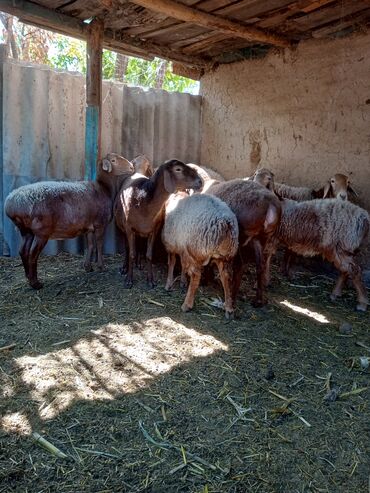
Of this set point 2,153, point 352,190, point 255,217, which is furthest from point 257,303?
point 2,153

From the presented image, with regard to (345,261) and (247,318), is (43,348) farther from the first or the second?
(345,261)

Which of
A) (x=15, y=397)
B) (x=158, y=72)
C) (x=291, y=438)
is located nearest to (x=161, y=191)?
(x=15, y=397)

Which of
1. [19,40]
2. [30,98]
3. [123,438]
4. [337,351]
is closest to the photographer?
[123,438]

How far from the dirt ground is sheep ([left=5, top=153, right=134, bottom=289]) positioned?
71 centimetres

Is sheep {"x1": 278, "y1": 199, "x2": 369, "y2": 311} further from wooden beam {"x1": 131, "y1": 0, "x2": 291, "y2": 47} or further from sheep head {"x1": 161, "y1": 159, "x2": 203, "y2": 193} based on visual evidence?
wooden beam {"x1": 131, "y1": 0, "x2": 291, "y2": 47}

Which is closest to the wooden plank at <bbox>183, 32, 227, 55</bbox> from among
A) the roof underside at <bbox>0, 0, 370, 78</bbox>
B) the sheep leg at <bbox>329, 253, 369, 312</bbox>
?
the roof underside at <bbox>0, 0, 370, 78</bbox>

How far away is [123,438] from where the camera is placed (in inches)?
105

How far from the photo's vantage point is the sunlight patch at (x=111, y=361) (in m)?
3.08

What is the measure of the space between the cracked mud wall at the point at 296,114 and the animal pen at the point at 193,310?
0.09ft

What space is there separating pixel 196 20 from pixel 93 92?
1.68 metres

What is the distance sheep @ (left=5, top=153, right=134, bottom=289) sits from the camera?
5219 millimetres

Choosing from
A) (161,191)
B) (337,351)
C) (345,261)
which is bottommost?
(337,351)

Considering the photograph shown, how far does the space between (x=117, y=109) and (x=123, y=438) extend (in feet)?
18.4

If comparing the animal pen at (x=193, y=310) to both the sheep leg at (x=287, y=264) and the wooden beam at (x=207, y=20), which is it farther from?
the sheep leg at (x=287, y=264)
